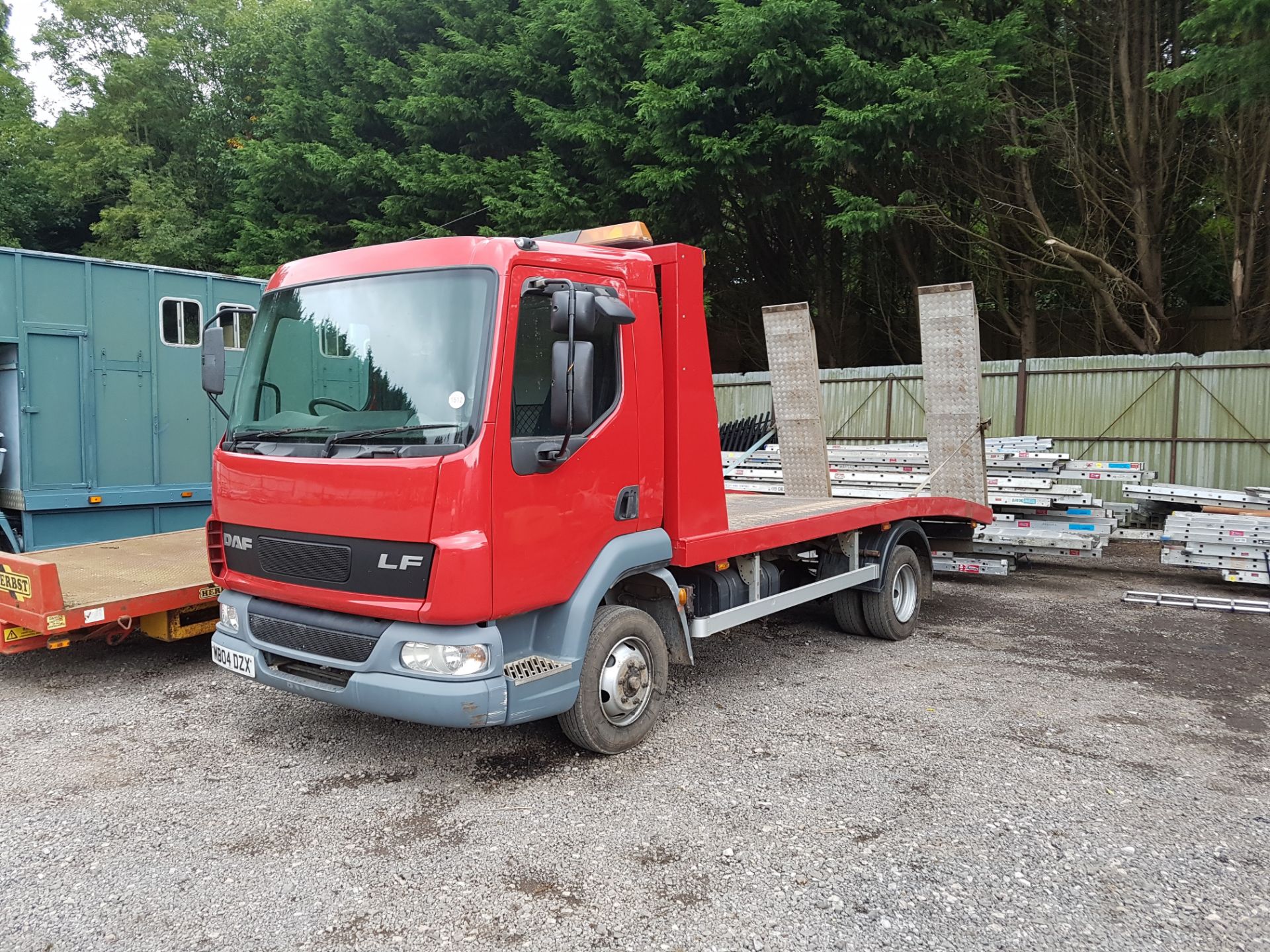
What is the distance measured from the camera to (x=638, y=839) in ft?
12.6

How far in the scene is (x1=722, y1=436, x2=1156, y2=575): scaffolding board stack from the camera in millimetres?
9539

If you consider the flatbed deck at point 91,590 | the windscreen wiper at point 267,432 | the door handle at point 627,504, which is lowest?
the flatbed deck at point 91,590

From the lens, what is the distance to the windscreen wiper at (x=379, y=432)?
153 inches

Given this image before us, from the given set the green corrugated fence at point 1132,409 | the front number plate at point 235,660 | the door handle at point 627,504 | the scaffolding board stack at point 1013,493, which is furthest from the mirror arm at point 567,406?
the green corrugated fence at point 1132,409

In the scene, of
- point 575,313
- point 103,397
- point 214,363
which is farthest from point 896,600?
point 103,397

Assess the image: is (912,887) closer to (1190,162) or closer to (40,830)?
(40,830)

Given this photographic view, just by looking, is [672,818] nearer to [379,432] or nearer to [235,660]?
[379,432]

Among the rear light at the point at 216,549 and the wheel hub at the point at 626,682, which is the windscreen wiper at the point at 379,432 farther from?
the wheel hub at the point at 626,682

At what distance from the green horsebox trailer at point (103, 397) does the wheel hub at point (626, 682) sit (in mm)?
4289

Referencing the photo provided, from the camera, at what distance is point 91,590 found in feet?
18.9

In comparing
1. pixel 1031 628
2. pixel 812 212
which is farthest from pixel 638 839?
pixel 812 212

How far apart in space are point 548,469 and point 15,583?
3569 mm

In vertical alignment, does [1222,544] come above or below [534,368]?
below

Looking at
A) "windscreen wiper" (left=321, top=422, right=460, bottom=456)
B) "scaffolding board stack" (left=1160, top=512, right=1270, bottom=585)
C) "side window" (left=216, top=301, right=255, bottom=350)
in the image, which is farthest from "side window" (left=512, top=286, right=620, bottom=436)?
"scaffolding board stack" (left=1160, top=512, right=1270, bottom=585)
